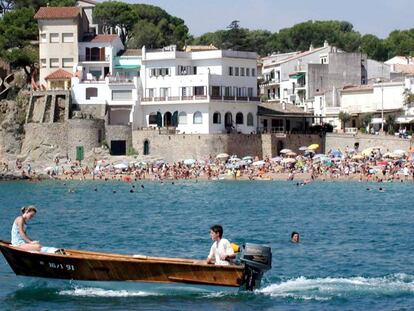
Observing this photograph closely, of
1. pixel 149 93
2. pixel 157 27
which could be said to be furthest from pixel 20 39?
pixel 157 27

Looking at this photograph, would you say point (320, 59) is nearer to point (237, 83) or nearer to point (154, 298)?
point (237, 83)

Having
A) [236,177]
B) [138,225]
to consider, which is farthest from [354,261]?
[236,177]


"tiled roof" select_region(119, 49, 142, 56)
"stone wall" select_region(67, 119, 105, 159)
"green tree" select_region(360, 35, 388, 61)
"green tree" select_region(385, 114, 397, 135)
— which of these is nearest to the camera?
"stone wall" select_region(67, 119, 105, 159)

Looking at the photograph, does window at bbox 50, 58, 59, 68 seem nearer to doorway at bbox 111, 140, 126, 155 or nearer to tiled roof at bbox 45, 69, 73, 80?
tiled roof at bbox 45, 69, 73, 80

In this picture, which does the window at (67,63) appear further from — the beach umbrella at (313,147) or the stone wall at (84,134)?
the beach umbrella at (313,147)

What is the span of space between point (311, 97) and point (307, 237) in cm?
6657

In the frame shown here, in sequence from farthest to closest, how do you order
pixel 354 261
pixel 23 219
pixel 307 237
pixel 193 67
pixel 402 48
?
pixel 402 48, pixel 193 67, pixel 307 237, pixel 354 261, pixel 23 219

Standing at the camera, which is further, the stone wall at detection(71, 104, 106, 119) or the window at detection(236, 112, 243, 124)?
the window at detection(236, 112, 243, 124)

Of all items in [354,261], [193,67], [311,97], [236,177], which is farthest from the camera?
[311,97]

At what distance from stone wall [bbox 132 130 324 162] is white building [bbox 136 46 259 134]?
1304mm

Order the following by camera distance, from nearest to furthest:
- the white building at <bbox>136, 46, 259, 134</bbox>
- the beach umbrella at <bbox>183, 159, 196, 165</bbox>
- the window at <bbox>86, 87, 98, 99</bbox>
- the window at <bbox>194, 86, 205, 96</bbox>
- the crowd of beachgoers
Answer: the crowd of beachgoers → the beach umbrella at <bbox>183, 159, 196, 165</bbox> → the window at <bbox>194, 86, 205, 96</bbox> → the white building at <bbox>136, 46, 259, 134</bbox> → the window at <bbox>86, 87, 98, 99</bbox>

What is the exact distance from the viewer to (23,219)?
1110 inches

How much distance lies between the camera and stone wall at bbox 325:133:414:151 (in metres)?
88.8

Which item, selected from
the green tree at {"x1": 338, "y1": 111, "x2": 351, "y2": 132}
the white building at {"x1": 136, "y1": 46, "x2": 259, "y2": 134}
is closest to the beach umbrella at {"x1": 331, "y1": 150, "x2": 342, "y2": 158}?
the white building at {"x1": 136, "y1": 46, "x2": 259, "y2": 134}
